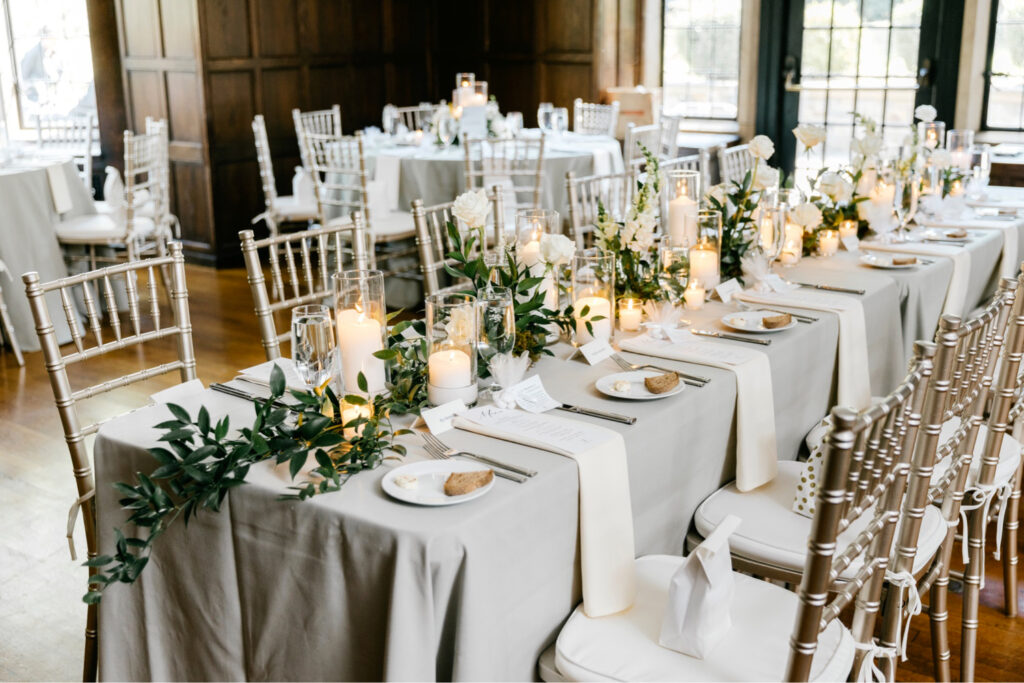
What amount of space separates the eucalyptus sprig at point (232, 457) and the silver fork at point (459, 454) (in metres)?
0.06

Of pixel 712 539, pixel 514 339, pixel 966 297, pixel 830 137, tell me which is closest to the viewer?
pixel 712 539

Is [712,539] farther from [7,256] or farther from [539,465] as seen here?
[7,256]

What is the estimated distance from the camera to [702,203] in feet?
10.6

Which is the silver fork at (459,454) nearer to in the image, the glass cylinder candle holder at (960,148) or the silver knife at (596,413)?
the silver knife at (596,413)

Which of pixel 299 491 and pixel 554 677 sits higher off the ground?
pixel 299 491

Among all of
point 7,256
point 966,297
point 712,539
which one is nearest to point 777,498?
point 712,539

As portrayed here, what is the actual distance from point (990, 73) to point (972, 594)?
17.2ft

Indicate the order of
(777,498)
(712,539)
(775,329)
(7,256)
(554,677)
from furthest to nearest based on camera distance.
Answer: (7,256)
(775,329)
(777,498)
(554,677)
(712,539)

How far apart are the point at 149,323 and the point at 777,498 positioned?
4281 mm

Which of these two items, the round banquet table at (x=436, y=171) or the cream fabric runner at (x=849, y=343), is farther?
the round banquet table at (x=436, y=171)

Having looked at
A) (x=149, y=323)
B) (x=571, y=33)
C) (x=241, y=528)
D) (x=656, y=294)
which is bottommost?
(x=149, y=323)

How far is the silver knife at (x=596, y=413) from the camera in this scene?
1.96m

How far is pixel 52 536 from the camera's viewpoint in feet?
10.5

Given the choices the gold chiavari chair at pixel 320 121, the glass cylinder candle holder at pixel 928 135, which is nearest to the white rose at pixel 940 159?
the glass cylinder candle holder at pixel 928 135
